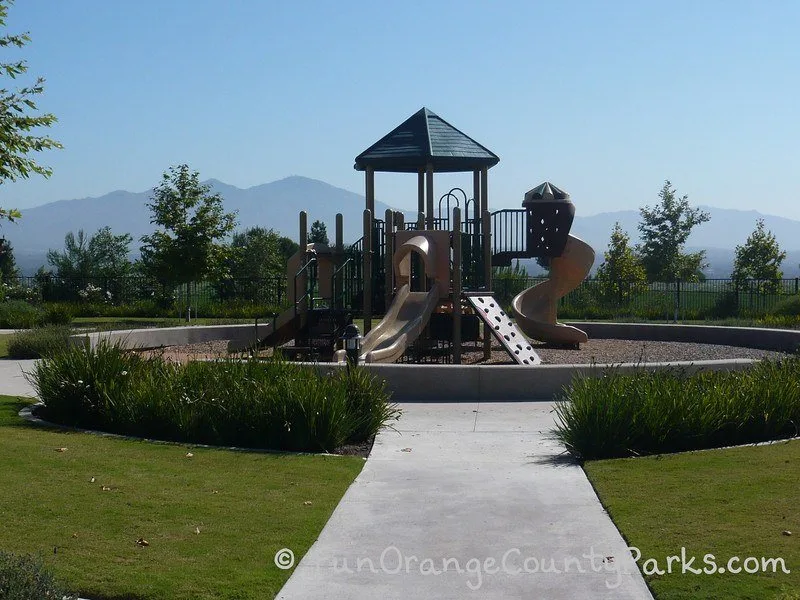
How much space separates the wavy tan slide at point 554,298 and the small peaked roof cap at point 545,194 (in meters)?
0.85

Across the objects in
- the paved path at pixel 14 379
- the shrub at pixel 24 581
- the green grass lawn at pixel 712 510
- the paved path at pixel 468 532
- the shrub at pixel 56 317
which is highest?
the shrub at pixel 56 317

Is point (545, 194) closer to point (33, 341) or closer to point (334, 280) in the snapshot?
point (334, 280)

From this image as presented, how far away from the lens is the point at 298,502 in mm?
7891

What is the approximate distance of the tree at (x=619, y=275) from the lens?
3566 centimetres

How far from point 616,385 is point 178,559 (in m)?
5.51

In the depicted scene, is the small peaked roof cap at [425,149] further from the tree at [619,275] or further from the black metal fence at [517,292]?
the tree at [619,275]

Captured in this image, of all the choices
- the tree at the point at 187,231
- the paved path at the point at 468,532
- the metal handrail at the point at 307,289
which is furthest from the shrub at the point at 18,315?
the paved path at the point at 468,532

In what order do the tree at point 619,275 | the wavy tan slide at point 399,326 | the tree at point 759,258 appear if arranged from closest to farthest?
1. the wavy tan slide at point 399,326
2. the tree at point 619,275
3. the tree at point 759,258

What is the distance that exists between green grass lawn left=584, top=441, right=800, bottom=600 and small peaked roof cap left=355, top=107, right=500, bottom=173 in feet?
41.2

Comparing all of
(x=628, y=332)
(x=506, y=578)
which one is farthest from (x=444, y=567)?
(x=628, y=332)

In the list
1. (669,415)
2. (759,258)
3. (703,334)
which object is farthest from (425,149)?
(759,258)

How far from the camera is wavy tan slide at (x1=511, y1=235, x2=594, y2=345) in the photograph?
2030cm

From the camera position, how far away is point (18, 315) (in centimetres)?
2914

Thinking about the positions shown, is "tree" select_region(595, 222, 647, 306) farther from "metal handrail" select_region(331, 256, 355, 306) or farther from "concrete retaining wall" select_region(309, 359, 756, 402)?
"concrete retaining wall" select_region(309, 359, 756, 402)
